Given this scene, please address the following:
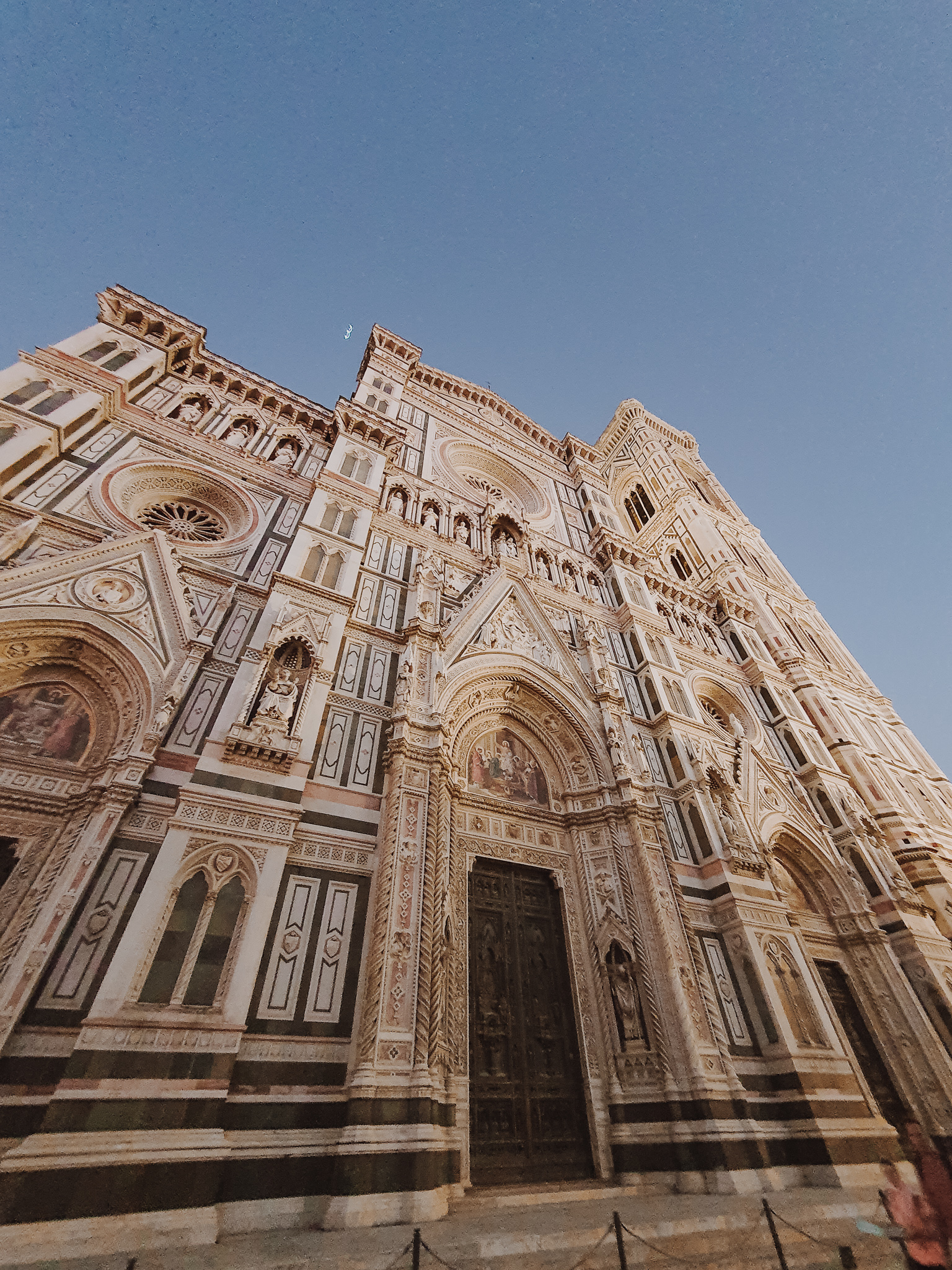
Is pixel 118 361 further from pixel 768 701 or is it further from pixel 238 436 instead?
pixel 768 701

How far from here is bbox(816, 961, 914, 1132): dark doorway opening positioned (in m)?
9.73

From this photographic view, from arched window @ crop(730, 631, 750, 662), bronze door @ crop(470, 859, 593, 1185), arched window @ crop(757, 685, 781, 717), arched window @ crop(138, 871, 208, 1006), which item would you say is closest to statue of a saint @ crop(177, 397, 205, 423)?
arched window @ crop(138, 871, 208, 1006)

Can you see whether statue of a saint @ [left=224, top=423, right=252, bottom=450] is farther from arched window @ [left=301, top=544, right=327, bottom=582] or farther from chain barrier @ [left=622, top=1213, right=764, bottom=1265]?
chain barrier @ [left=622, top=1213, right=764, bottom=1265]

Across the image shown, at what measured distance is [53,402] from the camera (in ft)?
33.0

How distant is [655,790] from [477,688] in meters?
3.80

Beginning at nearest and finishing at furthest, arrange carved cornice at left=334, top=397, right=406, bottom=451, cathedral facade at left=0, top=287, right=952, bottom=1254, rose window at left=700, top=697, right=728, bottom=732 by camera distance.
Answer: cathedral facade at left=0, top=287, right=952, bottom=1254 < carved cornice at left=334, top=397, right=406, bottom=451 < rose window at left=700, top=697, right=728, bottom=732

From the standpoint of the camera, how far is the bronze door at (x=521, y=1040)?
6863 millimetres

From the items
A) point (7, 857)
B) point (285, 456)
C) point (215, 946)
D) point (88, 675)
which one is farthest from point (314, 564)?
point (215, 946)

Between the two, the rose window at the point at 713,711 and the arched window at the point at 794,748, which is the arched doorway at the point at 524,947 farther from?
the arched window at the point at 794,748

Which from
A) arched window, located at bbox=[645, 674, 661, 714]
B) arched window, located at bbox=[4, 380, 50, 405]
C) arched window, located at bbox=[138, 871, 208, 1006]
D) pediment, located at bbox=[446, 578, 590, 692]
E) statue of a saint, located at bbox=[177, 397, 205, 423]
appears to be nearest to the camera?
arched window, located at bbox=[138, 871, 208, 1006]

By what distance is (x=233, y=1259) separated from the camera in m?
3.95

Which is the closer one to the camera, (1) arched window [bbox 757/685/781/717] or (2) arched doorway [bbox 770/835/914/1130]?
(2) arched doorway [bbox 770/835/914/1130]

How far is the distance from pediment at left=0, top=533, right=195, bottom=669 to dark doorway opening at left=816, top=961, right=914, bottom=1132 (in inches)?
495

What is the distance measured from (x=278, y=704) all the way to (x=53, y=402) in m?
7.22
